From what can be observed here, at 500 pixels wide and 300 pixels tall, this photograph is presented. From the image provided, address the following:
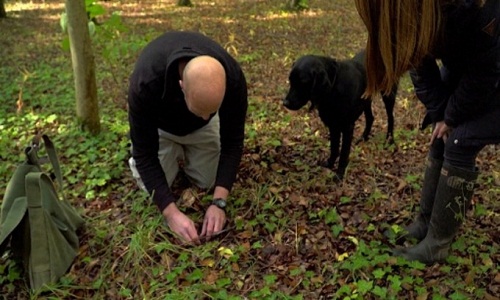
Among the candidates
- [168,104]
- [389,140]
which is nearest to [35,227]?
[168,104]

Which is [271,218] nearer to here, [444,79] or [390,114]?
[444,79]

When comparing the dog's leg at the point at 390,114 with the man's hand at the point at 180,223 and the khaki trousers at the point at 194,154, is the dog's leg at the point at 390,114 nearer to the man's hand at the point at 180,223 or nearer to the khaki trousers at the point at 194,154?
the khaki trousers at the point at 194,154

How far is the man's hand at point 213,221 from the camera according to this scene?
304cm

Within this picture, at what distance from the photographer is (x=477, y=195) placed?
3389 mm

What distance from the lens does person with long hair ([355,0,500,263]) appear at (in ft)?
6.22

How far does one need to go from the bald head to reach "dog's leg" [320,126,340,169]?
5.46 feet

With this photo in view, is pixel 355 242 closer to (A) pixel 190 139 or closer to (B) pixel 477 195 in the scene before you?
(B) pixel 477 195

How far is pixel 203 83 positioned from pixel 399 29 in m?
1.01

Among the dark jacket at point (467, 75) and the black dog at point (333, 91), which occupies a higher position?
the dark jacket at point (467, 75)

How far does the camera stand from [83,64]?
4414mm

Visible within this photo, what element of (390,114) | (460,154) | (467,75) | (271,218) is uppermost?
(467,75)

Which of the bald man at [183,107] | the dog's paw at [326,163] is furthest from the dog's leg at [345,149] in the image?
the bald man at [183,107]

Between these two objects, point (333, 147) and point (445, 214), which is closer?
point (445, 214)

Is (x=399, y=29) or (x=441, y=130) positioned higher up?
(x=399, y=29)
